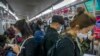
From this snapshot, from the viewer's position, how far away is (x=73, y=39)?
2.79 m

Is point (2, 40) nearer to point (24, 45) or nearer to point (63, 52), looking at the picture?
point (24, 45)

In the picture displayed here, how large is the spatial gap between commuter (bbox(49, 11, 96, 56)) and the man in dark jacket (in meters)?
0.32

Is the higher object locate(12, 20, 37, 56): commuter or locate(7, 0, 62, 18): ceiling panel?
locate(7, 0, 62, 18): ceiling panel

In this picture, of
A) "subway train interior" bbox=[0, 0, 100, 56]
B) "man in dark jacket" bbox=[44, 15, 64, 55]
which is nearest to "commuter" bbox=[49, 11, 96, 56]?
"subway train interior" bbox=[0, 0, 100, 56]

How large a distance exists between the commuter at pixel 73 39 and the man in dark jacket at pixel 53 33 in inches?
12.6

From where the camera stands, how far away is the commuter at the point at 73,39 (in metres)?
2.69

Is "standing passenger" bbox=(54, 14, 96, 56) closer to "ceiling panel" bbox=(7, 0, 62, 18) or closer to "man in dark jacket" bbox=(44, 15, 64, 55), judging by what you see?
"man in dark jacket" bbox=(44, 15, 64, 55)

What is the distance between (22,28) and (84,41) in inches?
41.8

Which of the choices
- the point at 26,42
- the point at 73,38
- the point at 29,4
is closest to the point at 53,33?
the point at 26,42

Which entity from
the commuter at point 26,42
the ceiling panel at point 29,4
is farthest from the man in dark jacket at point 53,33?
the ceiling panel at point 29,4

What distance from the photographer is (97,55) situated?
160 inches

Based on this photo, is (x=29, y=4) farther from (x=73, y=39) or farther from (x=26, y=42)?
(x=73, y=39)

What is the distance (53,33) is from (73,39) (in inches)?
24.8

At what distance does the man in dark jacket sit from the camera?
129 inches
